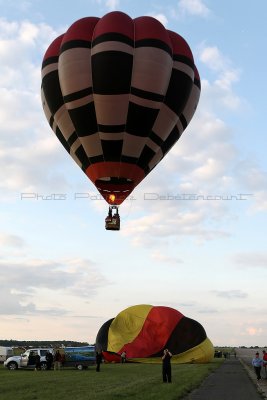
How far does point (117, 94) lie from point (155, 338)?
25083 millimetres

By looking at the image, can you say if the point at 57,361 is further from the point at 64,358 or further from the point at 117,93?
the point at 117,93

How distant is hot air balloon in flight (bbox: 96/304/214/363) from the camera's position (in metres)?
42.5

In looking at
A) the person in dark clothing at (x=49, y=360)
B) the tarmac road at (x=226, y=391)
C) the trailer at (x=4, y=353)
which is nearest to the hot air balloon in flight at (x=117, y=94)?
the tarmac road at (x=226, y=391)

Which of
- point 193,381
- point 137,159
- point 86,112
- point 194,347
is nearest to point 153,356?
point 194,347

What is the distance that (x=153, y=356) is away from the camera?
42.2 m

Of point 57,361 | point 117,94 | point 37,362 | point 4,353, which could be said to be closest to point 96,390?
point 117,94

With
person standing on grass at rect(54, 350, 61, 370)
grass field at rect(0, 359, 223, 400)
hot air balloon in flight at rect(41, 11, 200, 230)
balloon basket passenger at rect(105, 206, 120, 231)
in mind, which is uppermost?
hot air balloon in flight at rect(41, 11, 200, 230)

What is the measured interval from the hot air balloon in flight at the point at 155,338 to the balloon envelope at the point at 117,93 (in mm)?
19839

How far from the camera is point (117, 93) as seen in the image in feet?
78.5

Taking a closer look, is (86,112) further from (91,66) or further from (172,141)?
(172,141)

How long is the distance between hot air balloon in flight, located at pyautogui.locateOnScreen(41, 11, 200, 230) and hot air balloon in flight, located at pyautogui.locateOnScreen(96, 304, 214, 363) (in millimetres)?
19682

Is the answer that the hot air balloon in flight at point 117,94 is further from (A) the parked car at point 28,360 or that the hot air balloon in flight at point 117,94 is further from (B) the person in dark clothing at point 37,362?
(A) the parked car at point 28,360

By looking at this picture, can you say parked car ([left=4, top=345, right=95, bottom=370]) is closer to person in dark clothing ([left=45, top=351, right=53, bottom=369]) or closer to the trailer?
person in dark clothing ([left=45, top=351, right=53, bottom=369])

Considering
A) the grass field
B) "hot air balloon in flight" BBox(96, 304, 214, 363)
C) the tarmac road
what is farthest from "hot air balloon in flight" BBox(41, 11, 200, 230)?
"hot air balloon in flight" BBox(96, 304, 214, 363)
